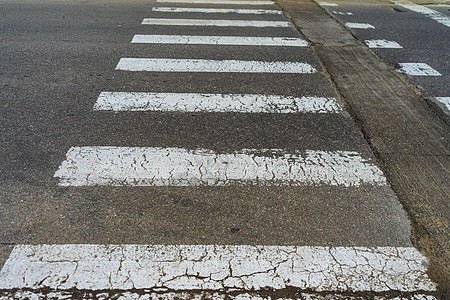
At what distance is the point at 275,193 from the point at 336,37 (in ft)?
16.2

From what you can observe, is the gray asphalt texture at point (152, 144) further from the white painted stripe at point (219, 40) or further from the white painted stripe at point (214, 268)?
the white painted stripe at point (219, 40)

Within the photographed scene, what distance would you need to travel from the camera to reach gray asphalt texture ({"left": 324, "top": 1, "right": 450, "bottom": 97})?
5809 mm

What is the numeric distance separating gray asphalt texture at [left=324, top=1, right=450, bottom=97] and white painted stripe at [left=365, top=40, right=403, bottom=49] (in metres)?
0.14

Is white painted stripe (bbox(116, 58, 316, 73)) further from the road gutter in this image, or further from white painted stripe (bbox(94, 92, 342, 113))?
white painted stripe (bbox(94, 92, 342, 113))

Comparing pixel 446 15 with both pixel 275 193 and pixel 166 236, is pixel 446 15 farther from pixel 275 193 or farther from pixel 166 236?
pixel 166 236

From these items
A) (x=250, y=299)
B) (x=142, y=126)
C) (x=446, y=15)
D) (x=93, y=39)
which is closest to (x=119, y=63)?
(x=93, y=39)

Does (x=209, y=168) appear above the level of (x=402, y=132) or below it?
below

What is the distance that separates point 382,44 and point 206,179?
16.9 feet

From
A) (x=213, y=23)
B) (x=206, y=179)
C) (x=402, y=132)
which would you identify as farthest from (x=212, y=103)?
(x=213, y=23)

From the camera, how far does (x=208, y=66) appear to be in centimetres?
602

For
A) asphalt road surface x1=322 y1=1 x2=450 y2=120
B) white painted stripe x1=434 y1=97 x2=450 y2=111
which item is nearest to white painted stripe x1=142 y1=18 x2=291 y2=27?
asphalt road surface x1=322 y1=1 x2=450 y2=120

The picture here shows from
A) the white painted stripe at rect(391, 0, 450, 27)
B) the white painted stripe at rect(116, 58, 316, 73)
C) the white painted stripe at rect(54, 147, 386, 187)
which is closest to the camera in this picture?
the white painted stripe at rect(54, 147, 386, 187)

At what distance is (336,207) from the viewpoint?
3.39m

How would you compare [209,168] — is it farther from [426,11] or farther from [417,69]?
[426,11]
